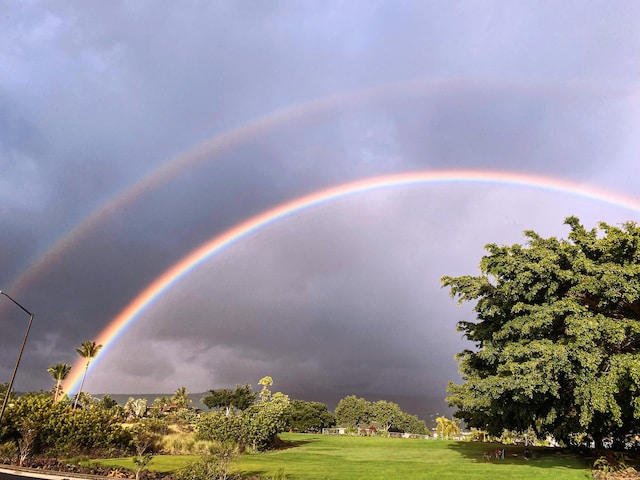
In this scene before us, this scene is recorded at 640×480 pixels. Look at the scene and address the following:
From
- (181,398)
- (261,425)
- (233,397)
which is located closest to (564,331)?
(261,425)

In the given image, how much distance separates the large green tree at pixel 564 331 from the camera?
71.3ft

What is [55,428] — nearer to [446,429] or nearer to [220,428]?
[220,428]

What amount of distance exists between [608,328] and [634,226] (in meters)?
6.87

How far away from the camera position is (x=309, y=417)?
9512 centimetres

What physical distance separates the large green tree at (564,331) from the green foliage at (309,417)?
70.5 meters

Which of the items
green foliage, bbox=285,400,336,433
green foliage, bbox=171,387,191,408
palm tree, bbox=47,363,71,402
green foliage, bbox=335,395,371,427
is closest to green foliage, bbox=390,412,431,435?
green foliage, bbox=335,395,371,427

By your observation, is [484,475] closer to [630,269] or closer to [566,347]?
[566,347]

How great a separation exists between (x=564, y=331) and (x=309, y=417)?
260 ft

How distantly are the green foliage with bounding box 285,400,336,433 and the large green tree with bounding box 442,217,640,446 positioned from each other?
70534 mm

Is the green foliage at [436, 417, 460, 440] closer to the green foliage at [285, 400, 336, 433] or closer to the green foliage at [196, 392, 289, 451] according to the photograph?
the green foliage at [285, 400, 336, 433]

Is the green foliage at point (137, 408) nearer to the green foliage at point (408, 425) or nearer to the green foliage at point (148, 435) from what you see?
the green foliage at point (148, 435)

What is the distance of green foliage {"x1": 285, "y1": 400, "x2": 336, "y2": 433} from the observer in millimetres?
93812

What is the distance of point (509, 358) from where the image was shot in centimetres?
2450

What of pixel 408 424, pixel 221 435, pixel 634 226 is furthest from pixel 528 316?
pixel 408 424
